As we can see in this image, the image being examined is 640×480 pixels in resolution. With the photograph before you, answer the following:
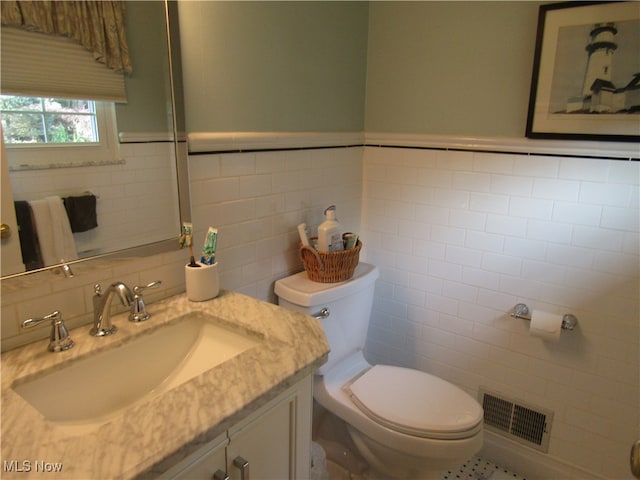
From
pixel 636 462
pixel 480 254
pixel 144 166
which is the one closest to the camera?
pixel 636 462

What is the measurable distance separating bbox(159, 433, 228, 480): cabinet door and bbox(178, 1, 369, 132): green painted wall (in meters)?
0.91

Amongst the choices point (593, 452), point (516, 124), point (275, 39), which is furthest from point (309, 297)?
point (593, 452)

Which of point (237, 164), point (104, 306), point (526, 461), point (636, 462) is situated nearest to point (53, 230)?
point (104, 306)

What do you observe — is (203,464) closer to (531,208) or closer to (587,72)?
(531,208)

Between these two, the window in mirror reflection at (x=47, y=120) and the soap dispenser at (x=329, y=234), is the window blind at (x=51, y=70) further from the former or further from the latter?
the soap dispenser at (x=329, y=234)

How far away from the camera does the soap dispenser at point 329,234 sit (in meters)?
1.71

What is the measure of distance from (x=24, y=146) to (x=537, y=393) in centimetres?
194

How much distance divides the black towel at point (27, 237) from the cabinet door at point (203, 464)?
0.58 m

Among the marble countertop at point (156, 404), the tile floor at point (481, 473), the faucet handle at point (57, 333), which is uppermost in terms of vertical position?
the faucet handle at point (57, 333)

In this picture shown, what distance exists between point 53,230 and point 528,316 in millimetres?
1663

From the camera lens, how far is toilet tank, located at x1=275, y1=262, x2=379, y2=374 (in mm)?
1656

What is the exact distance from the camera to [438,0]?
1.82 m

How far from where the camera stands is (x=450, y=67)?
1841 mm

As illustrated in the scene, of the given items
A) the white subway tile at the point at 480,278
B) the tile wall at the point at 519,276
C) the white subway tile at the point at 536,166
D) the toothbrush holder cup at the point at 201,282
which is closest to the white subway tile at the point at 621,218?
the tile wall at the point at 519,276
